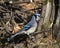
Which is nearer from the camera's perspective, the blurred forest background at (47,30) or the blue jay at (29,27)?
the blurred forest background at (47,30)

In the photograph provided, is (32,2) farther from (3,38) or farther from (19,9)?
(3,38)

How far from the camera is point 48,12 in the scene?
5.96m

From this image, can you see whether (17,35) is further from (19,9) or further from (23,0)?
(23,0)

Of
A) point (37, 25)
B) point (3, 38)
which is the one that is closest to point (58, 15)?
point (37, 25)

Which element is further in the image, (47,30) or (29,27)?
(29,27)

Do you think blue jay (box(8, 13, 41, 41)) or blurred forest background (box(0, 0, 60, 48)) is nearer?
blurred forest background (box(0, 0, 60, 48))

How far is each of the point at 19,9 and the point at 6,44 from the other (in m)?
1.21

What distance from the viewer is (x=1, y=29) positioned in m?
6.32

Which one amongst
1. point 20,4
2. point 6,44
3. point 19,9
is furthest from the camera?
point 20,4

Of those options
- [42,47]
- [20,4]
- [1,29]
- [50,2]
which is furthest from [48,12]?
[20,4]

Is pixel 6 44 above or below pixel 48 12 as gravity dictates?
below

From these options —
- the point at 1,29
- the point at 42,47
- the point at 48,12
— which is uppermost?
the point at 48,12

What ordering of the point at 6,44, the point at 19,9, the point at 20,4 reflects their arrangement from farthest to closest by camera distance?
the point at 20,4, the point at 19,9, the point at 6,44

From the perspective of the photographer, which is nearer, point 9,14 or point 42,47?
point 42,47
